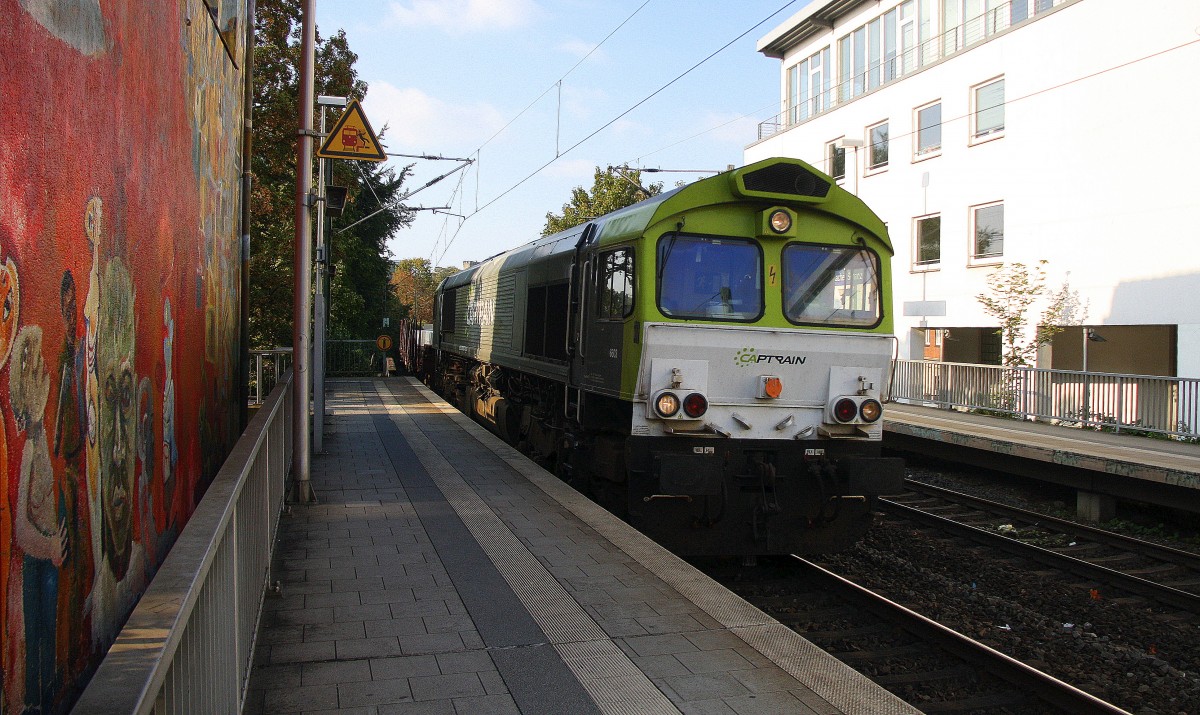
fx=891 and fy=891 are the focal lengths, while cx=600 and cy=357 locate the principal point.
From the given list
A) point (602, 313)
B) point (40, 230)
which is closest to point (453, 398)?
point (602, 313)

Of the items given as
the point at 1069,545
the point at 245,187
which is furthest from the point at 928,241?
the point at 245,187

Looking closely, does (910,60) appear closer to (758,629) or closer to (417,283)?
A: (758,629)

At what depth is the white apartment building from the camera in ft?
57.7

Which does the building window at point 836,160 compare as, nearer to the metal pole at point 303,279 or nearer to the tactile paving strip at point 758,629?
the metal pole at point 303,279

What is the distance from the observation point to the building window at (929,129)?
79.9 ft

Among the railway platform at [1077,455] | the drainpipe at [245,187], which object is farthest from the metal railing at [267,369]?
the railway platform at [1077,455]

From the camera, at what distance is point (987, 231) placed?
22.7m

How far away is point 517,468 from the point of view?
1095 cm

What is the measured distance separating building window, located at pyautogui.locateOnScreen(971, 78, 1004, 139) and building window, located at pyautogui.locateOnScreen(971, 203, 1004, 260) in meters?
1.86

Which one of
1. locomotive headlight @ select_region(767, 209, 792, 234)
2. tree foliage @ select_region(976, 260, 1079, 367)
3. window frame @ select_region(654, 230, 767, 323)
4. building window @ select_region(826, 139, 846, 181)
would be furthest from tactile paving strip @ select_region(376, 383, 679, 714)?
building window @ select_region(826, 139, 846, 181)

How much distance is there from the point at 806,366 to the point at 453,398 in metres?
15.0

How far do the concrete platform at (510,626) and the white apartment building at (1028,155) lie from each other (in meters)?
15.0

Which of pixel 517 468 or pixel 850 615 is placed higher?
pixel 517 468

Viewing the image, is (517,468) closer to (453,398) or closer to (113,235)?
(113,235)
